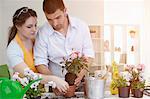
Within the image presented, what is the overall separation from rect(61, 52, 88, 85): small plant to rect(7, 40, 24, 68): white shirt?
0.32 m

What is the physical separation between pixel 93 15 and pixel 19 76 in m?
4.44

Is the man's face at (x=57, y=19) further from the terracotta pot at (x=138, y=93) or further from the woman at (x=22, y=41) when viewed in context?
the terracotta pot at (x=138, y=93)

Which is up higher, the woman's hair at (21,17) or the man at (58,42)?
the woman's hair at (21,17)

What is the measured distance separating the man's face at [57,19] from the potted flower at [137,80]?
51 centimetres

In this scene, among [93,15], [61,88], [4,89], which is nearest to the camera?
[4,89]

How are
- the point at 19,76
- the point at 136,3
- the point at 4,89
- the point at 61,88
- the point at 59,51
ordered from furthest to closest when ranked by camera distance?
the point at 136,3
the point at 59,51
the point at 61,88
the point at 19,76
the point at 4,89

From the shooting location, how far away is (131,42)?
6.18 m

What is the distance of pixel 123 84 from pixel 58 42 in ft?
1.62

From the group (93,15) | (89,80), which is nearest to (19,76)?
(89,80)

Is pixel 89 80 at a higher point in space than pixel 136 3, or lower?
lower

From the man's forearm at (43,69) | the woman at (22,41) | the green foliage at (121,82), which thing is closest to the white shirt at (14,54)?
the woman at (22,41)

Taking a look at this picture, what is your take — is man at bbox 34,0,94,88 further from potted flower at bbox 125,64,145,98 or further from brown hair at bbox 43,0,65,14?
potted flower at bbox 125,64,145,98

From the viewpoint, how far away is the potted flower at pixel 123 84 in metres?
1.57

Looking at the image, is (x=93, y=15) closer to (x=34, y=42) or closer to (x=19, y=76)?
(x=34, y=42)
